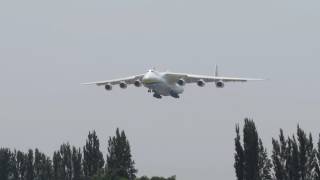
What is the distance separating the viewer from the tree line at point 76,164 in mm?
132375

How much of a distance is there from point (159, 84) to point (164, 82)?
1671mm

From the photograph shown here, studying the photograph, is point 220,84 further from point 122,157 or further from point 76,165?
point 76,165

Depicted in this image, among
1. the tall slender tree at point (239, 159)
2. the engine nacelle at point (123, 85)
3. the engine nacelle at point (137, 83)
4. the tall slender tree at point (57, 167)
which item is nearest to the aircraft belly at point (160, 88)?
the engine nacelle at point (137, 83)

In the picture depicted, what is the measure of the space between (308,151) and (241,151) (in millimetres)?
7867

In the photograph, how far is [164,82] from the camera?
435 ft

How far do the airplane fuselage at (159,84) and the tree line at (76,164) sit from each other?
349 inches

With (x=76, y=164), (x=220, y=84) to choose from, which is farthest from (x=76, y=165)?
(x=220, y=84)

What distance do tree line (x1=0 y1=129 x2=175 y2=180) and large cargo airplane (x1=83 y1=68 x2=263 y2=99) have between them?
7.72 m

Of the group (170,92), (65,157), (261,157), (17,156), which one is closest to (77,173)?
(65,157)

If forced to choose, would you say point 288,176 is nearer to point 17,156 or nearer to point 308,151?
point 308,151

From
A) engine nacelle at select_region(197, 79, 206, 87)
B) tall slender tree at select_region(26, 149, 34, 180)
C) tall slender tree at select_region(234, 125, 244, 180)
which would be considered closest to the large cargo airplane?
engine nacelle at select_region(197, 79, 206, 87)

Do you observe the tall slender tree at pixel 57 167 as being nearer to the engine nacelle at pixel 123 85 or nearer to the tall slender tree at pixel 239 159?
the engine nacelle at pixel 123 85

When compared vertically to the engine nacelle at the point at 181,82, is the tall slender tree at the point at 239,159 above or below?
below

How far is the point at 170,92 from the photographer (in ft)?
443
